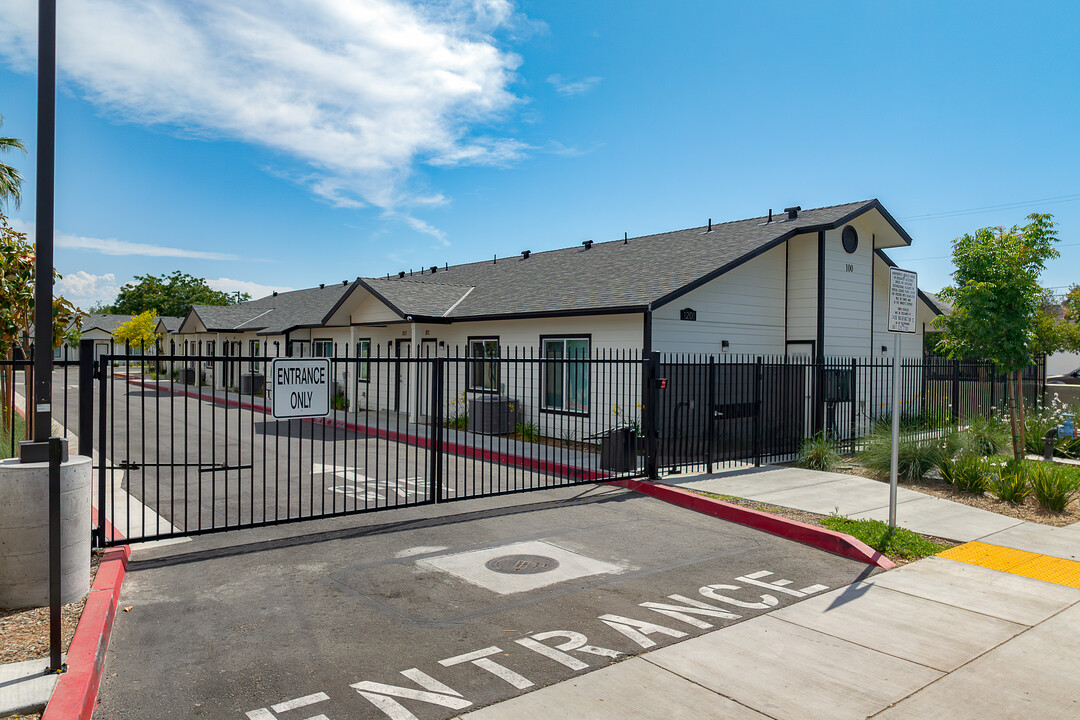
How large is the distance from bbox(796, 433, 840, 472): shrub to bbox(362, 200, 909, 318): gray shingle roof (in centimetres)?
388

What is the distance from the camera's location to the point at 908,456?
37.8 feet

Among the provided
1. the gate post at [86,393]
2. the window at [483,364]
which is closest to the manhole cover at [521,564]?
the gate post at [86,393]

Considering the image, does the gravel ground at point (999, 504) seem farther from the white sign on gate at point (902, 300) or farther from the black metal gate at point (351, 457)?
the black metal gate at point (351, 457)

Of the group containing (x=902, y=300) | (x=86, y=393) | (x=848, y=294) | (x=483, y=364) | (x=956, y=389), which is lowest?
(x=956, y=389)

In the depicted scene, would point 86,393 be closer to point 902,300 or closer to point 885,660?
point 885,660

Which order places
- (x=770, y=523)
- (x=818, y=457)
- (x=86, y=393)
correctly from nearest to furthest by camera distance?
(x=86, y=393) < (x=770, y=523) < (x=818, y=457)

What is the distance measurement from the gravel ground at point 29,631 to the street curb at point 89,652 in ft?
0.25

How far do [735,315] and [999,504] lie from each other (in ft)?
23.2

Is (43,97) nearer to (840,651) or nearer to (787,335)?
(840,651)

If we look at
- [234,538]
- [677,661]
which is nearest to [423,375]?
[234,538]

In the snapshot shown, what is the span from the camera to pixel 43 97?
4867 millimetres

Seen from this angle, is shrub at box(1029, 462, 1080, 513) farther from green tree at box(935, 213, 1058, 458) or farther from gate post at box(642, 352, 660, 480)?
gate post at box(642, 352, 660, 480)

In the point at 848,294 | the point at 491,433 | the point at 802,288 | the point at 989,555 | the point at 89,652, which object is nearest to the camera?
the point at 89,652

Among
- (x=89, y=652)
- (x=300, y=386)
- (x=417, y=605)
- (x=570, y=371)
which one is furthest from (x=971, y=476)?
(x=89, y=652)
